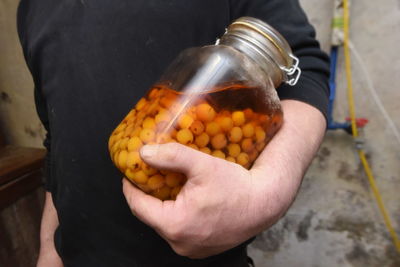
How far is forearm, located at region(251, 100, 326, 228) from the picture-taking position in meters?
0.34

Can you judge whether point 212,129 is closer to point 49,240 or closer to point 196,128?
point 196,128

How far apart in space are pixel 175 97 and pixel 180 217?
123mm

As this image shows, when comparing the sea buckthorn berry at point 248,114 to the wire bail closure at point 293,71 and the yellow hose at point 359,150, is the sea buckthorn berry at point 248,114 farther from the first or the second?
the yellow hose at point 359,150

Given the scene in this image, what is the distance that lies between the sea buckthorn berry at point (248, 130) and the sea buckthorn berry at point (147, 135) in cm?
9

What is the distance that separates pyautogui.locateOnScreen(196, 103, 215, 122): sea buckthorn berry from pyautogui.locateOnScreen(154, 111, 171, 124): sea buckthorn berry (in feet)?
0.10

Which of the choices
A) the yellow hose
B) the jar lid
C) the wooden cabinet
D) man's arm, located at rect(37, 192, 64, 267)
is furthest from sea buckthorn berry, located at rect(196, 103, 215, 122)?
the wooden cabinet

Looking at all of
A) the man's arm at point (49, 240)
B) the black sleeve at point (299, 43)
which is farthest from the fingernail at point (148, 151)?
the man's arm at point (49, 240)

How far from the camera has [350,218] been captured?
94 cm

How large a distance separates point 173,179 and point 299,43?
298mm

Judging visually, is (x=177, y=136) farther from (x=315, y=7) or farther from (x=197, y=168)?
(x=315, y=7)

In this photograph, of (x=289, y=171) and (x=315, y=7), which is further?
(x=315, y=7)

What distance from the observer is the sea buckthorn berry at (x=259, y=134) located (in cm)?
35

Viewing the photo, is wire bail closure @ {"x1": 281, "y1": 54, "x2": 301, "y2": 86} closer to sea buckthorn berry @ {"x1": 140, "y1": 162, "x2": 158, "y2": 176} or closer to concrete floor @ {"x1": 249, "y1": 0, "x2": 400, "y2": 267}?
sea buckthorn berry @ {"x1": 140, "y1": 162, "x2": 158, "y2": 176}

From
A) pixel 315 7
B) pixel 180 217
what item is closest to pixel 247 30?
pixel 180 217
